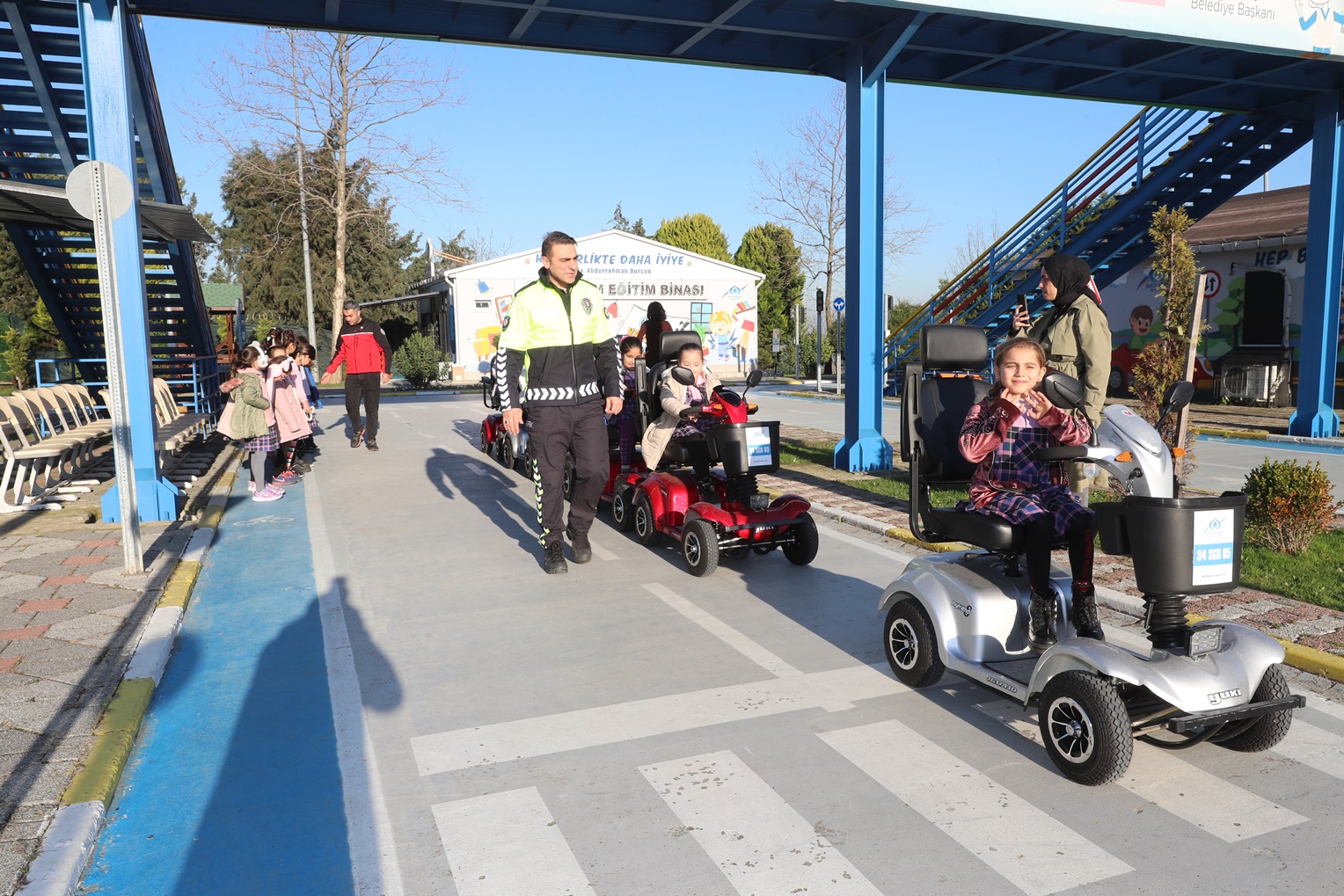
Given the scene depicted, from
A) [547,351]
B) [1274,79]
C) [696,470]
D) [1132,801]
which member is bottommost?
[1132,801]

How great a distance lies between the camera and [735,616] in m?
5.71

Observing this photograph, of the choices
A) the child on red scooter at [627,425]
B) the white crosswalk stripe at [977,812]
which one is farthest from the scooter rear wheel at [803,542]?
the white crosswalk stripe at [977,812]

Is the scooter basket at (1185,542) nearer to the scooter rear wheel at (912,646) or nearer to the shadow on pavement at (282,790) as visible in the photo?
the scooter rear wheel at (912,646)

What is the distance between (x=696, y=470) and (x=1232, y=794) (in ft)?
14.6

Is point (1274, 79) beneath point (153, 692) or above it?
above

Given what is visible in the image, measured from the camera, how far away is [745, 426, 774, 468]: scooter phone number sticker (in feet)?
21.3

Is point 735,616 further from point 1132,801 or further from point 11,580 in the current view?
point 11,580

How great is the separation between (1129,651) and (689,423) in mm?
4212

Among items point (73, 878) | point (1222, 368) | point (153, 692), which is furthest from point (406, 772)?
point (1222, 368)

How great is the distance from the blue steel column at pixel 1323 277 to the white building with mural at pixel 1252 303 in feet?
16.8

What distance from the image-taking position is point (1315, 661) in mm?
4672

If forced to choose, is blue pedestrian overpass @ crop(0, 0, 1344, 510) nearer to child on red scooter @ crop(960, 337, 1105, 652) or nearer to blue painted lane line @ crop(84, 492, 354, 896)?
blue painted lane line @ crop(84, 492, 354, 896)

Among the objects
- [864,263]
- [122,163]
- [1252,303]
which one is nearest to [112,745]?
[122,163]

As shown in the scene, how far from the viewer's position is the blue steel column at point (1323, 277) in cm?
1427
